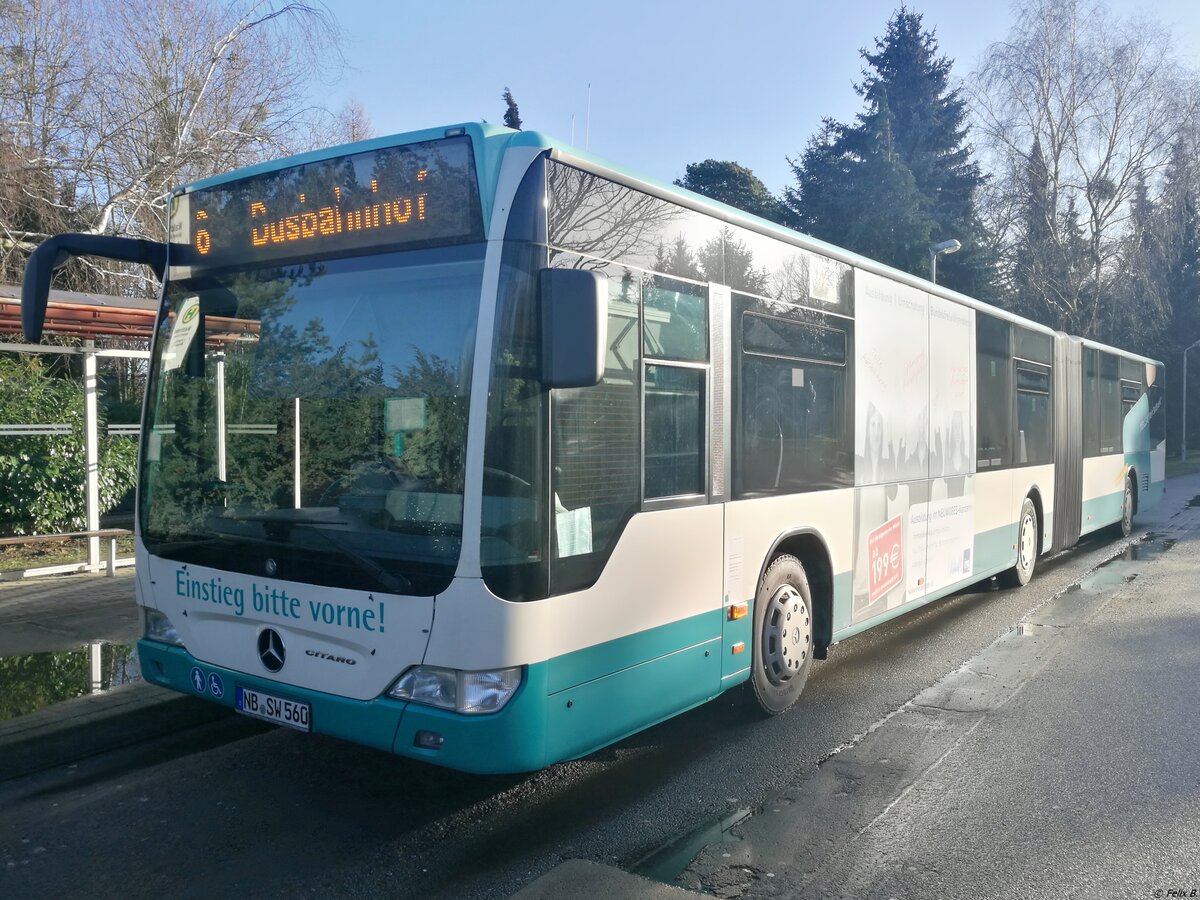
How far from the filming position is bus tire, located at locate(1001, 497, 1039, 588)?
10656mm

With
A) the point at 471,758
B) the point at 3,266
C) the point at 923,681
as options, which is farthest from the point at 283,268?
the point at 3,266

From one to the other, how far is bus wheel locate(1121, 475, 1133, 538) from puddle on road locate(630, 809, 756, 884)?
13.5m

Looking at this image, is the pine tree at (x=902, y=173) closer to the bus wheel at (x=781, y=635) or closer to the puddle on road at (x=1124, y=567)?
the puddle on road at (x=1124, y=567)

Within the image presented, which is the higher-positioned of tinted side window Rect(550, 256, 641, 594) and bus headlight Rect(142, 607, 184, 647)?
tinted side window Rect(550, 256, 641, 594)

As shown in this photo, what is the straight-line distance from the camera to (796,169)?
38.1 meters


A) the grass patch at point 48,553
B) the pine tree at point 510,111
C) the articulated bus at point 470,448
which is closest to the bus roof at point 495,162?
the articulated bus at point 470,448

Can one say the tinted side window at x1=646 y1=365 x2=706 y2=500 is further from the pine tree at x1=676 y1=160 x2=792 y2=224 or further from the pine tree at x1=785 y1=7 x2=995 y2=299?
the pine tree at x1=676 y1=160 x2=792 y2=224

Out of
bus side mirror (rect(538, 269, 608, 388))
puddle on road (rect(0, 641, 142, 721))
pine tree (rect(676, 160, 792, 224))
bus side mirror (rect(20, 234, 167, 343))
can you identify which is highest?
pine tree (rect(676, 160, 792, 224))

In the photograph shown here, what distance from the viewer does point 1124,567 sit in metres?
12.6

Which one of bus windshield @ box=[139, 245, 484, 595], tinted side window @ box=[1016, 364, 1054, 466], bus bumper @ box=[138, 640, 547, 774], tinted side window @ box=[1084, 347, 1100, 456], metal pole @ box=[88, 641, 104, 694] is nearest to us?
bus bumper @ box=[138, 640, 547, 774]

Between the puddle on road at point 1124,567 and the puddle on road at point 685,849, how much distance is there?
25.3 ft

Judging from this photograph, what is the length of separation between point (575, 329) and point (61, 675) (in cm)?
482

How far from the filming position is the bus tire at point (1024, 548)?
1066 centimetres

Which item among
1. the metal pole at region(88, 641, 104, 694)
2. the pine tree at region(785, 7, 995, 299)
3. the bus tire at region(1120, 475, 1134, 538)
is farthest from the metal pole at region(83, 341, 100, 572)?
the pine tree at region(785, 7, 995, 299)
